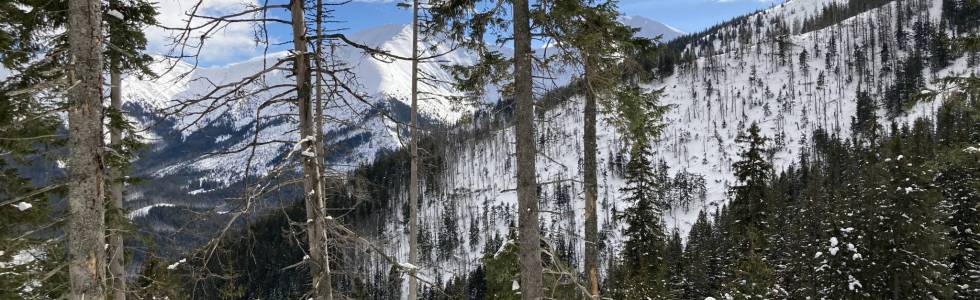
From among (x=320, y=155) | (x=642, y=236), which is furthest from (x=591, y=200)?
(x=642, y=236)

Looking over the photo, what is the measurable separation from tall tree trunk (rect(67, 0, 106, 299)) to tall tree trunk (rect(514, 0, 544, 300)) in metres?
4.91

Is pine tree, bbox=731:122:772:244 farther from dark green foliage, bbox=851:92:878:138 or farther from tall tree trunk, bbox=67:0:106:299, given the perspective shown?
dark green foliage, bbox=851:92:878:138

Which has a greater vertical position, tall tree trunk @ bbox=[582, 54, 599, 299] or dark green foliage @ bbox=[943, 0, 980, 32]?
dark green foliage @ bbox=[943, 0, 980, 32]

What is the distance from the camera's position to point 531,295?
773 centimetres

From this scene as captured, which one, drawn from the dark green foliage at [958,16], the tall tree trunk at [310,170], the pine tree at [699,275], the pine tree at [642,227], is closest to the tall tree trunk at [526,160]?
the tall tree trunk at [310,170]

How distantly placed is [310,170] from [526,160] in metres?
3.13

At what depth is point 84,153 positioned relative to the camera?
514 cm

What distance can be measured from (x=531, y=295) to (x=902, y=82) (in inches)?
7868

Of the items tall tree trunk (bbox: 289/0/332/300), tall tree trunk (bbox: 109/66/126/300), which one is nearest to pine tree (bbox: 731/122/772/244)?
tall tree trunk (bbox: 289/0/332/300)

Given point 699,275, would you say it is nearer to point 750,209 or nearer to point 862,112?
point 750,209

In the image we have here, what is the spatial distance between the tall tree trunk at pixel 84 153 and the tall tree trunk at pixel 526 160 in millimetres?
4906

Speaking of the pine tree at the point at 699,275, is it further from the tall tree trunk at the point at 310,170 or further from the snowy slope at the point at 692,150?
the snowy slope at the point at 692,150

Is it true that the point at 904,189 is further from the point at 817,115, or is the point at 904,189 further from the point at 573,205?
the point at 817,115

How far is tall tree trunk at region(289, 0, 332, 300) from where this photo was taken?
19.4ft
